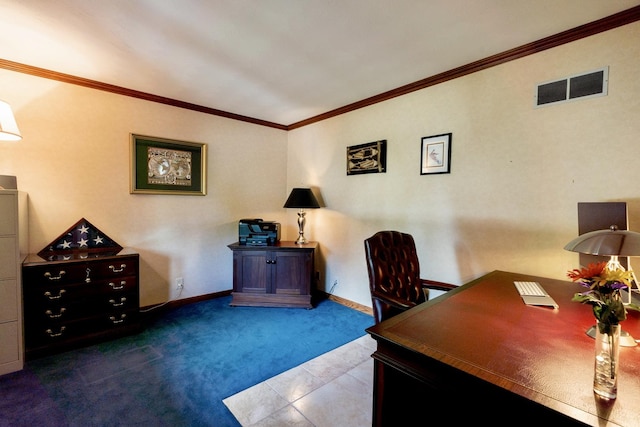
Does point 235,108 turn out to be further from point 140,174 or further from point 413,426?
point 413,426

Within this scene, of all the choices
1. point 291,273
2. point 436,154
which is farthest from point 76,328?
point 436,154

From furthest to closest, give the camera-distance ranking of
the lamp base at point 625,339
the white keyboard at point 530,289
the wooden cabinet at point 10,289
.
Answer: the wooden cabinet at point 10,289 → the white keyboard at point 530,289 → the lamp base at point 625,339

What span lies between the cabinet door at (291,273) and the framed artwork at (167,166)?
51.5 inches

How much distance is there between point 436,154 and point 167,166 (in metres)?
2.94

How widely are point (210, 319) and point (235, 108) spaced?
250 centimetres

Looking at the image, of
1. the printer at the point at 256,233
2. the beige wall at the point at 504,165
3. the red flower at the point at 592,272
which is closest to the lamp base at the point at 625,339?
the red flower at the point at 592,272

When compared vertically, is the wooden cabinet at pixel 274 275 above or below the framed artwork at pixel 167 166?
below

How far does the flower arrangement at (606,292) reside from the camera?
77 cm

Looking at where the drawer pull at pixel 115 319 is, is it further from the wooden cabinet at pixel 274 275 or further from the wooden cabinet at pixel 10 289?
the wooden cabinet at pixel 274 275

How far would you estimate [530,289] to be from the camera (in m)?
1.71

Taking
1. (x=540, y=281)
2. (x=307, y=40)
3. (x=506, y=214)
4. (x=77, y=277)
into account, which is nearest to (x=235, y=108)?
(x=307, y=40)

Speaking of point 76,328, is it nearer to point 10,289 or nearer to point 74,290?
point 74,290

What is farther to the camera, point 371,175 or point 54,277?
point 371,175

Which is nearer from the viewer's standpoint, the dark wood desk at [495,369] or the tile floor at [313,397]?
the dark wood desk at [495,369]
